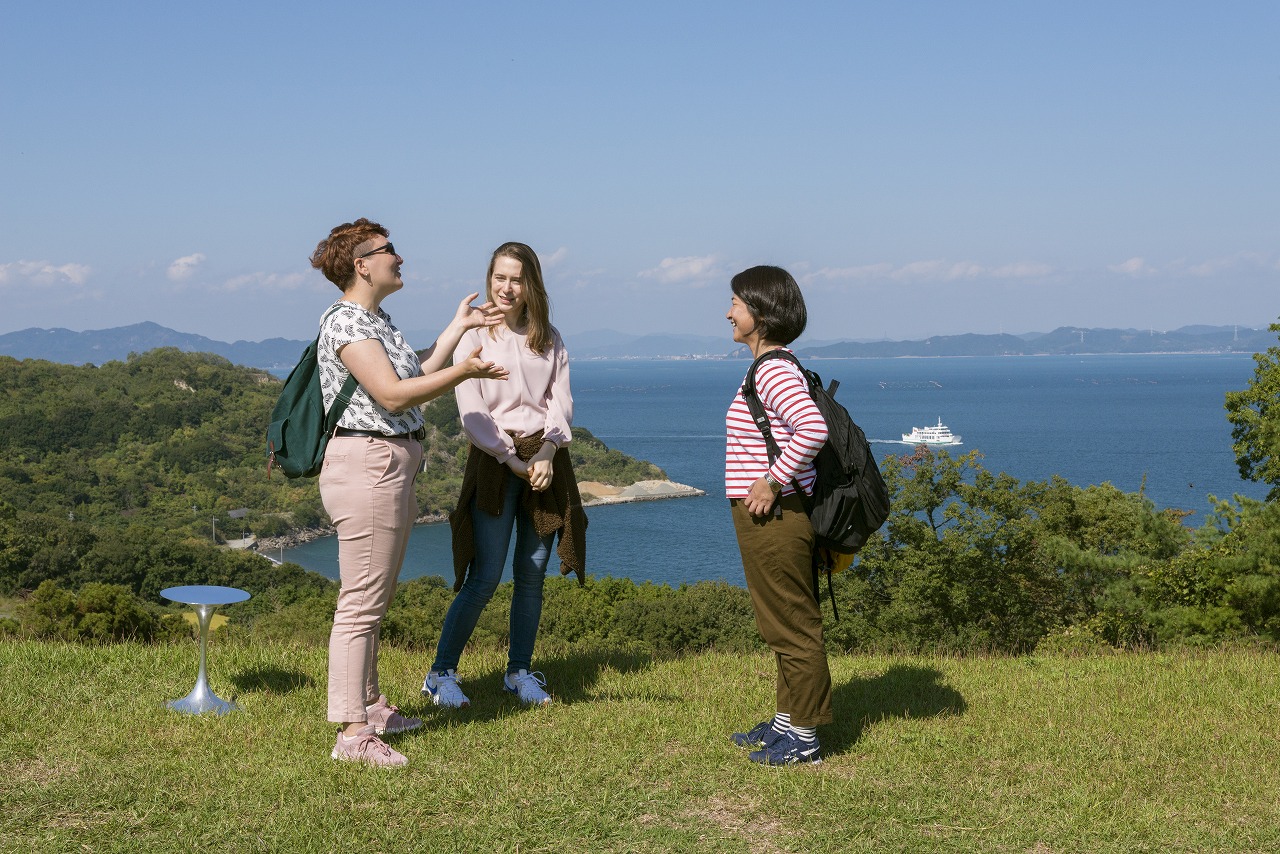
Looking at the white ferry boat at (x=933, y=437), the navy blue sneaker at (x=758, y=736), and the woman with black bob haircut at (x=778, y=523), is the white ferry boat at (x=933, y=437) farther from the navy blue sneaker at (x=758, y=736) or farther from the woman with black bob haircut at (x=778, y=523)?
the woman with black bob haircut at (x=778, y=523)

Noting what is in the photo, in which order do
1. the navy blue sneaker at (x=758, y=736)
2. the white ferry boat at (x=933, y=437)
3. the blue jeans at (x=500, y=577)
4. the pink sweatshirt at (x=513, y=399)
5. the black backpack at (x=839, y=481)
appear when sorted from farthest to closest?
the white ferry boat at (x=933, y=437) → the blue jeans at (x=500, y=577) → the pink sweatshirt at (x=513, y=399) → the navy blue sneaker at (x=758, y=736) → the black backpack at (x=839, y=481)

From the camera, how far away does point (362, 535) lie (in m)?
3.67

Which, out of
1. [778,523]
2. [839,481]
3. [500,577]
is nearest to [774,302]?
[839,481]

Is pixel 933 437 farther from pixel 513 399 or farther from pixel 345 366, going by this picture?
pixel 345 366

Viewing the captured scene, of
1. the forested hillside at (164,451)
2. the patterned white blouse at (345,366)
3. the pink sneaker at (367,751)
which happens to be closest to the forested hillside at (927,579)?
the forested hillside at (164,451)

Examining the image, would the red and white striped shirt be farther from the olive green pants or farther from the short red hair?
the short red hair

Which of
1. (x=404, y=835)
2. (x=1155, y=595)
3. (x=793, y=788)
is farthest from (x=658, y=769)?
(x=1155, y=595)

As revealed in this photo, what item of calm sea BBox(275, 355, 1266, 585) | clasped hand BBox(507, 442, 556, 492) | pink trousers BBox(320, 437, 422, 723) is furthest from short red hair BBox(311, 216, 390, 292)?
calm sea BBox(275, 355, 1266, 585)

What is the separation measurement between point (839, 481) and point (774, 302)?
670 mm

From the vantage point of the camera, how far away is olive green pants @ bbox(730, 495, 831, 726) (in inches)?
147

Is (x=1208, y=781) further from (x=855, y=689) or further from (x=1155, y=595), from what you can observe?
(x=1155, y=595)

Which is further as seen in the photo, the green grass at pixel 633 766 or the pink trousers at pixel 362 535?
the pink trousers at pixel 362 535

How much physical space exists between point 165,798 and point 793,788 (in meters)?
2.03

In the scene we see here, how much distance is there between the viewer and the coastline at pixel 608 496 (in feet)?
304
